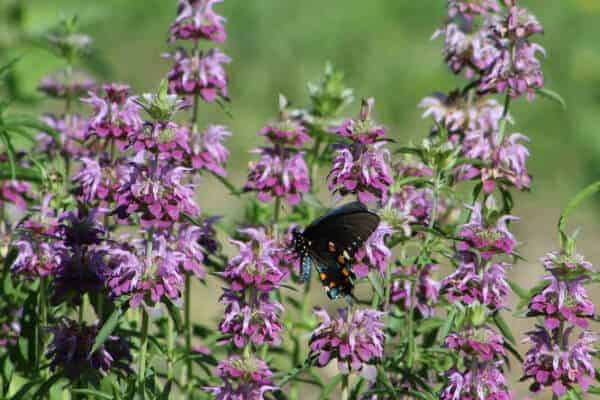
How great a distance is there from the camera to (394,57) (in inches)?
373

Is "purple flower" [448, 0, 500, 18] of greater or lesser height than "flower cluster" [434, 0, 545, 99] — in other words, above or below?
above

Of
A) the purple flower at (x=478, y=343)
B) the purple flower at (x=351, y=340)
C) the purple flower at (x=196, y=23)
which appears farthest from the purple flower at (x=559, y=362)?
the purple flower at (x=196, y=23)

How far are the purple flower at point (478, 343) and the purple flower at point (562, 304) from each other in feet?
0.46

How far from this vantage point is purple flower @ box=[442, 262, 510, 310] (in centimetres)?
279

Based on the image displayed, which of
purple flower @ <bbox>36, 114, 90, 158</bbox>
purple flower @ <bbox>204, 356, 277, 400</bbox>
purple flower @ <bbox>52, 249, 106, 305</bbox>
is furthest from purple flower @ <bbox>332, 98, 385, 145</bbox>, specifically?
purple flower @ <bbox>36, 114, 90, 158</bbox>

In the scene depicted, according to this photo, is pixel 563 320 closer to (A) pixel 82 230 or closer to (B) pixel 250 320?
(B) pixel 250 320

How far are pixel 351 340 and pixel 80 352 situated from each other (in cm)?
87

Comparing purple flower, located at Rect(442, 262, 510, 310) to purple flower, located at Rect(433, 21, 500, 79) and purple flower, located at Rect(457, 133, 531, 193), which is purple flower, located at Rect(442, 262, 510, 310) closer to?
purple flower, located at Rect(457, 133, 531, 193)

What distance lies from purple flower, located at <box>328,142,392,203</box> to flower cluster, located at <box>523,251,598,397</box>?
1.71 ft

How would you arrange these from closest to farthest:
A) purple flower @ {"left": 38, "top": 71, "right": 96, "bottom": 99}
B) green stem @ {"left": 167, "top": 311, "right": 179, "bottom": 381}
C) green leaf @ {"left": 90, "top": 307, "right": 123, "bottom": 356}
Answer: green leaf @ {"left": 90, "top": 307, "right": 123, "bottom": 356}
green stem @ {"left": 167, "top": 311, "right": 179, "bottom": 381}
purple flower @ {"left": 38, "top": 71, "right": 96, "bottom": 99}

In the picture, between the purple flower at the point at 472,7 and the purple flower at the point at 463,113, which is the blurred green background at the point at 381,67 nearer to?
the purple flower at the point at 463,113

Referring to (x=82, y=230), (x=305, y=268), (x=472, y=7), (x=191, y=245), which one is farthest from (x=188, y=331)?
(x=472, y=7)

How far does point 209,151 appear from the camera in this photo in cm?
343

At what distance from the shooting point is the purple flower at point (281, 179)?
3.33 metres
